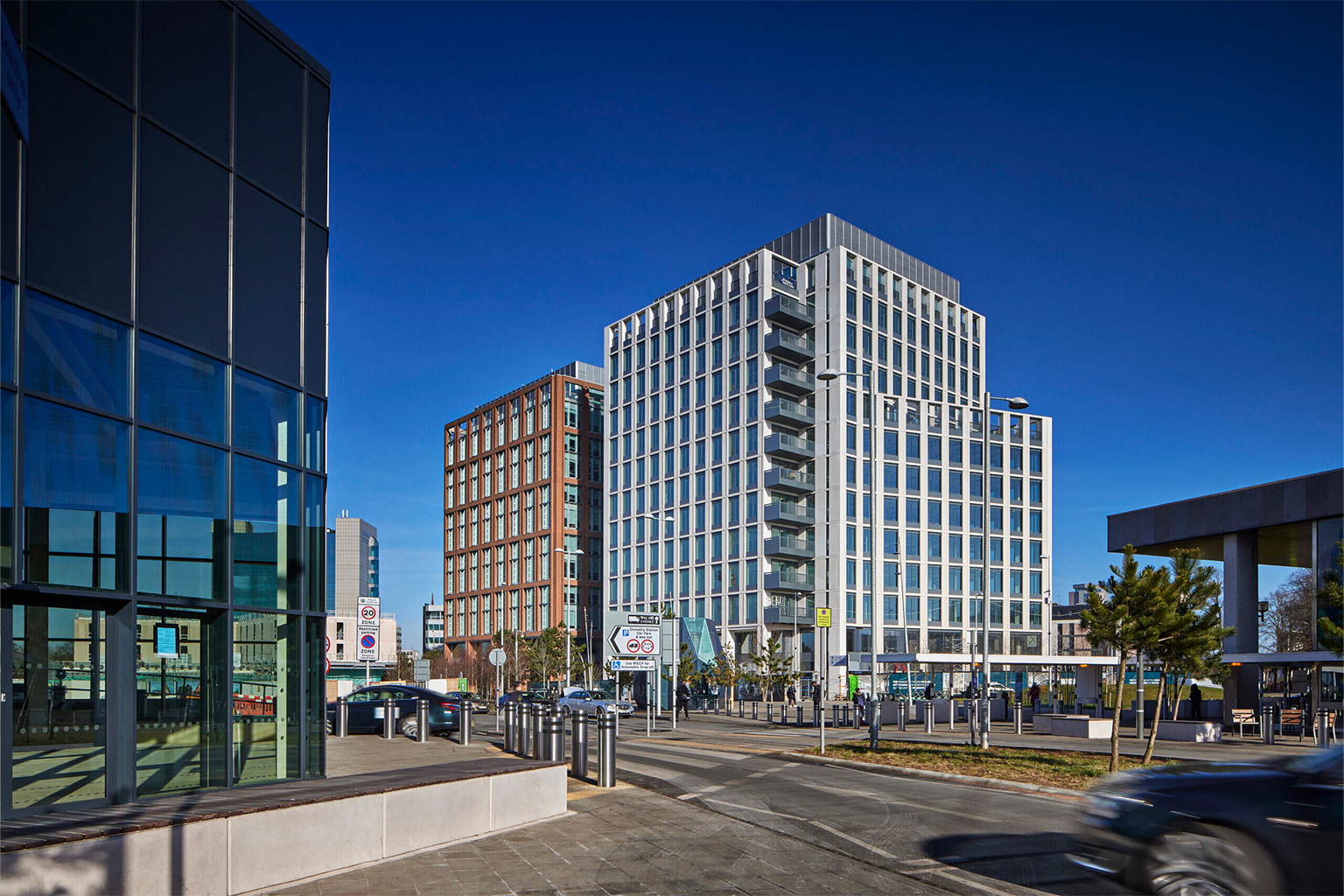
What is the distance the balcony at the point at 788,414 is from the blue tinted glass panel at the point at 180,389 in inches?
2626

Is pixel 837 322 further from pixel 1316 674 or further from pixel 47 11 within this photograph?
pixel 47 11

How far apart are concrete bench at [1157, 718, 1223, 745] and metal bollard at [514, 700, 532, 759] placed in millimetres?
17545

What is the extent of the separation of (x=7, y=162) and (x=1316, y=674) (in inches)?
1301

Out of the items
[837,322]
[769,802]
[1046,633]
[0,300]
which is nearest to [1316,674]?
[769,802]

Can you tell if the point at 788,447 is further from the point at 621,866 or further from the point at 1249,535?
the point at 621,866

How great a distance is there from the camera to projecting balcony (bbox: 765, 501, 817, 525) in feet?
263

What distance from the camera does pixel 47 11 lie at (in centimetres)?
1234

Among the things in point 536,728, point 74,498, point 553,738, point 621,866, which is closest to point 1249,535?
point 536,728

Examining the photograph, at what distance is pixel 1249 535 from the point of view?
32.0m

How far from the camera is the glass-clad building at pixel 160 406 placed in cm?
1180

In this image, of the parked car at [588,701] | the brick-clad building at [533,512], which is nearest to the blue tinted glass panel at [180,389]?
the parked car at [588,701]

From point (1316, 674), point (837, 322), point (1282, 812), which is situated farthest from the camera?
point (837, 322)

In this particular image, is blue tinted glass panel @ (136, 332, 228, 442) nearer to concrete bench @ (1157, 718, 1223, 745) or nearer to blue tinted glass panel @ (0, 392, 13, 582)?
blue tinted glass panel @ (0, 392, 13, 582)

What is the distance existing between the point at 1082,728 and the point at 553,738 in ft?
65.7
